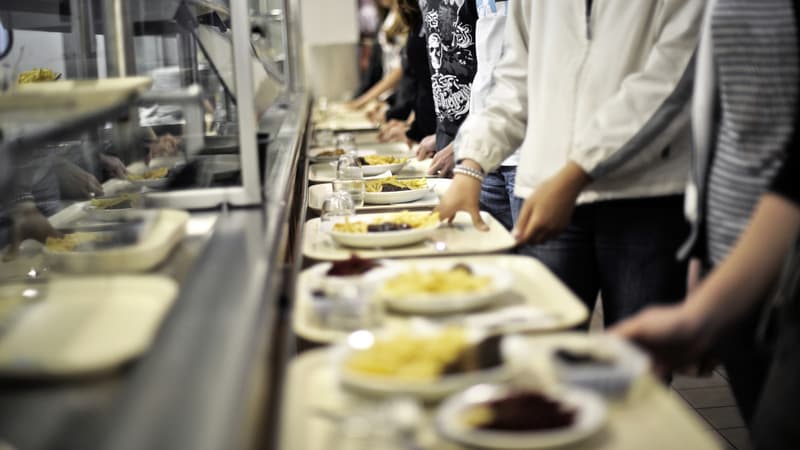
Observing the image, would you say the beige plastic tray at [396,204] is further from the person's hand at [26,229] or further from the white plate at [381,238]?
the person's hand at [26,229]

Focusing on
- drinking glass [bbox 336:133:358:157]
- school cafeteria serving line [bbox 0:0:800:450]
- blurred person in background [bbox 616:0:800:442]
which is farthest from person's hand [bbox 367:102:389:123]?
blurred person in background [bbox 616:0:800:442]

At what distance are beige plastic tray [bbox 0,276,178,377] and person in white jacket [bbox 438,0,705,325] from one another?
961 mm

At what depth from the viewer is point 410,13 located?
14.3 feet

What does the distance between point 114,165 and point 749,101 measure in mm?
1365

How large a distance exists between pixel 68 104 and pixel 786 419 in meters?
1.11

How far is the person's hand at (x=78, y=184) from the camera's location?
6.88 feet

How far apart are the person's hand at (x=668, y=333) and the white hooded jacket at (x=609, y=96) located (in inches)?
25.8

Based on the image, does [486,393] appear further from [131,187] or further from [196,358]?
[131,187]

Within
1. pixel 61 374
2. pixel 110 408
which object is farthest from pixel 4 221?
pixel 110 408

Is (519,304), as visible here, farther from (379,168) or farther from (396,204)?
(379,168)

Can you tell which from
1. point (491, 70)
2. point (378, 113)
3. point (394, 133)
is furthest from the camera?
point (378, 113)

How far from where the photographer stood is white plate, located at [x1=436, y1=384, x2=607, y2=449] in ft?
3.26

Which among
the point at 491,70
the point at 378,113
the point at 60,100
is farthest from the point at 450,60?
the point at 378,113

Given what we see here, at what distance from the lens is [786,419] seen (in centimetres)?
129
